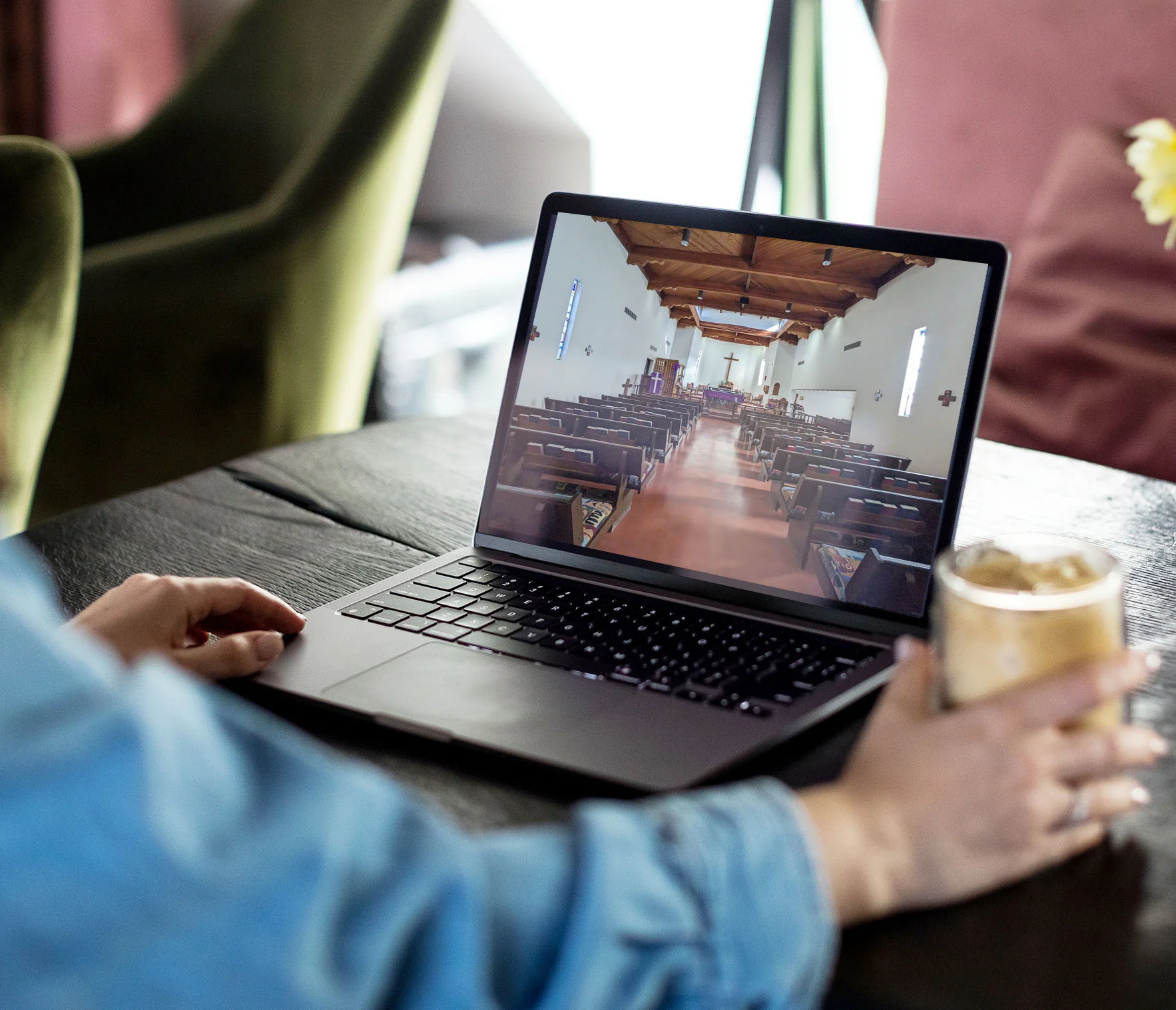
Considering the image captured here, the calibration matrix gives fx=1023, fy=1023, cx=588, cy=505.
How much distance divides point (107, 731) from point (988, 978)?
0.29m

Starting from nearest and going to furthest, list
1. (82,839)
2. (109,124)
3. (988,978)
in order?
(82,839)
(988,978)
(109,124)

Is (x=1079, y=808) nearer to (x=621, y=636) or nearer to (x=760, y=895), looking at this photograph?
(x=760, y=895)

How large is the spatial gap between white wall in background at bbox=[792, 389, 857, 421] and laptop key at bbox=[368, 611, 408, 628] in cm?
31

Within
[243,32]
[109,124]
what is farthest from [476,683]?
[109,124]

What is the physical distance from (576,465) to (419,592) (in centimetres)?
15

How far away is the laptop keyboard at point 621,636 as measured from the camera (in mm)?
537

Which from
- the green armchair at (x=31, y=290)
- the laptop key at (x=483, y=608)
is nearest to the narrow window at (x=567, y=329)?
the laptop key at (x=483, y=608)

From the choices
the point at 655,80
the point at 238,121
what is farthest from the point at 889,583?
the point at 655,80

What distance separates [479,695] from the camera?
0.52m

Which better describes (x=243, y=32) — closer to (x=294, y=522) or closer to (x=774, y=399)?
(x=294, y=522)

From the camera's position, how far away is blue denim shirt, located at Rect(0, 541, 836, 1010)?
23 cm

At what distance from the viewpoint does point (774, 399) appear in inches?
28.1

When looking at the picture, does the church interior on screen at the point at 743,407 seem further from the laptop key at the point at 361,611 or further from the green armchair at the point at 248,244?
the green armchair at the point at 248,244

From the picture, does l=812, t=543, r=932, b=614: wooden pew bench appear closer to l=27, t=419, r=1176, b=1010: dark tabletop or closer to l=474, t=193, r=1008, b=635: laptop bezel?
l=474, t=193, r=1008, b=635: laptop bezel
